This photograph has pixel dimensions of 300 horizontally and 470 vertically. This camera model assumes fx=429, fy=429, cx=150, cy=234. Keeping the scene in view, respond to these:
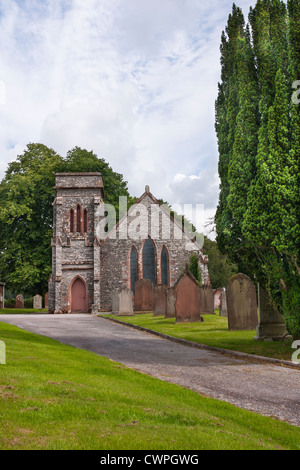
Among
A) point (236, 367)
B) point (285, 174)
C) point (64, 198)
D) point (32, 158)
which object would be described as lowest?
point (236, 367)

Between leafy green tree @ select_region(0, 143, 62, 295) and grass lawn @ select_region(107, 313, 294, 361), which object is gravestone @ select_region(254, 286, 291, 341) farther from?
leafy green tree @ select_region(0, 143, 62, 295)

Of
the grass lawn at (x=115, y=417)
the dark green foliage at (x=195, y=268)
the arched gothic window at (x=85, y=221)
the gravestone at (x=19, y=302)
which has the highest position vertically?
the arched gothic window at (x=85, y=221)

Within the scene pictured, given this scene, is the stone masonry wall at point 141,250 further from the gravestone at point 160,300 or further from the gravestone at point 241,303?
the gravestone at point 241,303

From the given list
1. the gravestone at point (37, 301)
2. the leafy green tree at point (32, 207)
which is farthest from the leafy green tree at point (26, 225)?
the gravestone at point (37, 301)

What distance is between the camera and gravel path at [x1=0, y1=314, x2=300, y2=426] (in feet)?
22.8

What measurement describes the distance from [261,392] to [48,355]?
16.0 ft

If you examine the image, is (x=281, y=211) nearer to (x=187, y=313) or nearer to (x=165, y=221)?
(x=187, y=313)

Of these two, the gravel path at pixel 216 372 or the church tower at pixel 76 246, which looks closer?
the gravel path at pixel 216 372

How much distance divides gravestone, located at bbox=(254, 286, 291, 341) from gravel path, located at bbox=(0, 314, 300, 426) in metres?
2.51

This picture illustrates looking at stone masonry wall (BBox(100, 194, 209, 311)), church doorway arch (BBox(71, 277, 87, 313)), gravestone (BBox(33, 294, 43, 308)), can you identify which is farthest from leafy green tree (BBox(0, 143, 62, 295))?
stone masonry wall (BBox(100, 194, 209, 311))

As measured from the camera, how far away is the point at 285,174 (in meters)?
11.8

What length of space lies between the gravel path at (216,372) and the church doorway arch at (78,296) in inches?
864

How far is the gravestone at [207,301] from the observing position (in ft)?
90.7
